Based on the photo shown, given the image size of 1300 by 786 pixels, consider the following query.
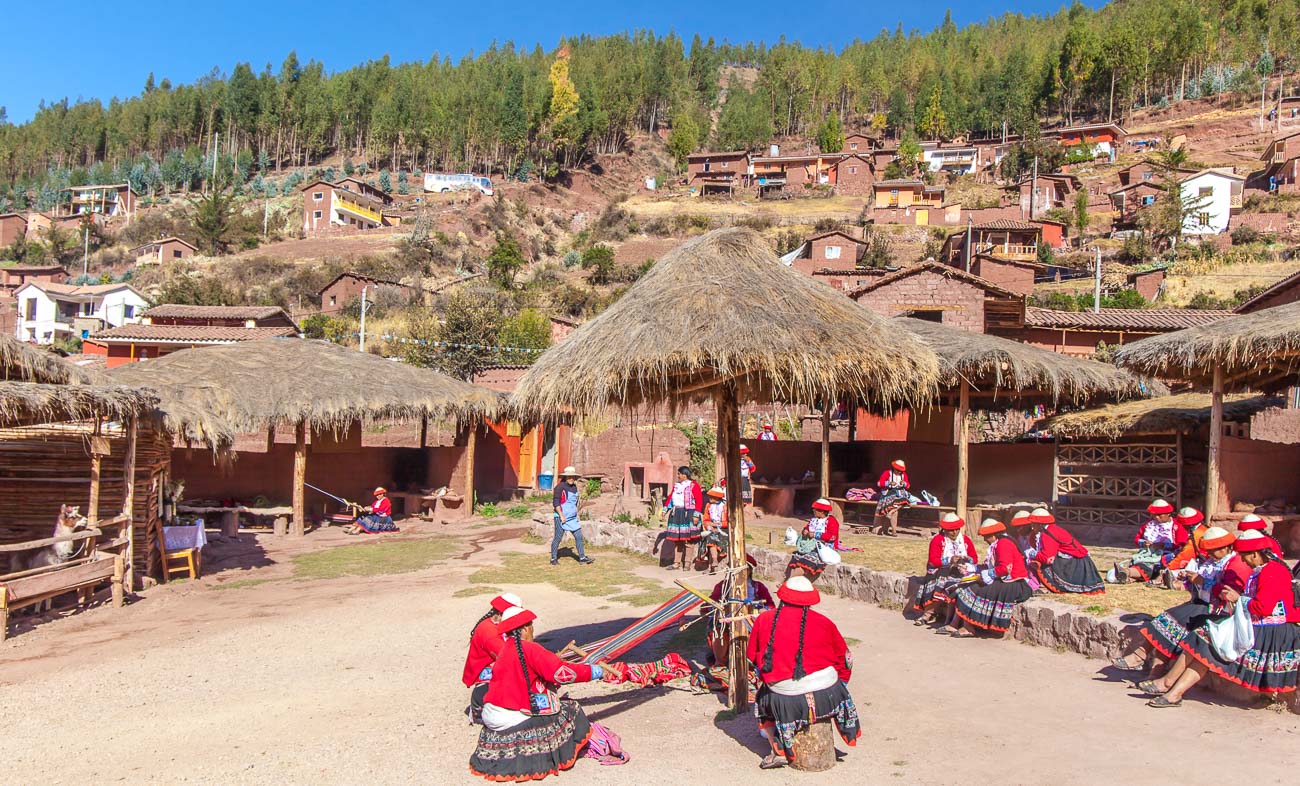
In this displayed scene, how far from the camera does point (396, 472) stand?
68.7 ft

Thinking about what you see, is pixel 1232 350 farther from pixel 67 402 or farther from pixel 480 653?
pixel 67 402

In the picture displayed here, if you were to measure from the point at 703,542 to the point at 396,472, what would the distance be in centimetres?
1066

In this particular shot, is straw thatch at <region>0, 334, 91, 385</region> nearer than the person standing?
Yes

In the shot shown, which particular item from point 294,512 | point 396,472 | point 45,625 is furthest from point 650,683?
point 396,472

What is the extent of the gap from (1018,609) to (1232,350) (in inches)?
211

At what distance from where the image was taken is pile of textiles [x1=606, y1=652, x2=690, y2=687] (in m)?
6.44

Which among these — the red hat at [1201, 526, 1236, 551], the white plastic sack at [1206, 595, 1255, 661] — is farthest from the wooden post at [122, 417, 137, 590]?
the red hat at [1201, 526, 1236, 551]

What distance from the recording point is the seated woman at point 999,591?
27.3 ft

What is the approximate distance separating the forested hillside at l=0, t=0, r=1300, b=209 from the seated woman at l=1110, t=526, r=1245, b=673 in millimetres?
88418

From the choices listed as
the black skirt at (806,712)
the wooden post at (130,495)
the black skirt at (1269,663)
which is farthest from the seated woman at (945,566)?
the wooden post at (130,495)

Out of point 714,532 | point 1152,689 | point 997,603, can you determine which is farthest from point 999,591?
point 714,532

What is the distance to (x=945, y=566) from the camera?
356 inches

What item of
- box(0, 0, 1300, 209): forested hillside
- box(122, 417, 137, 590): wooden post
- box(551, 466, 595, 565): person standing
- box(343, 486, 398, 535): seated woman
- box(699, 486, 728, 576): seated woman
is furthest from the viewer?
box(0, 0, 1300, 209): forested hillside

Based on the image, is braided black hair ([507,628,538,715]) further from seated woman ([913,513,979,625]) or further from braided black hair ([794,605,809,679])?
seated woman ([913,513,979,625])
